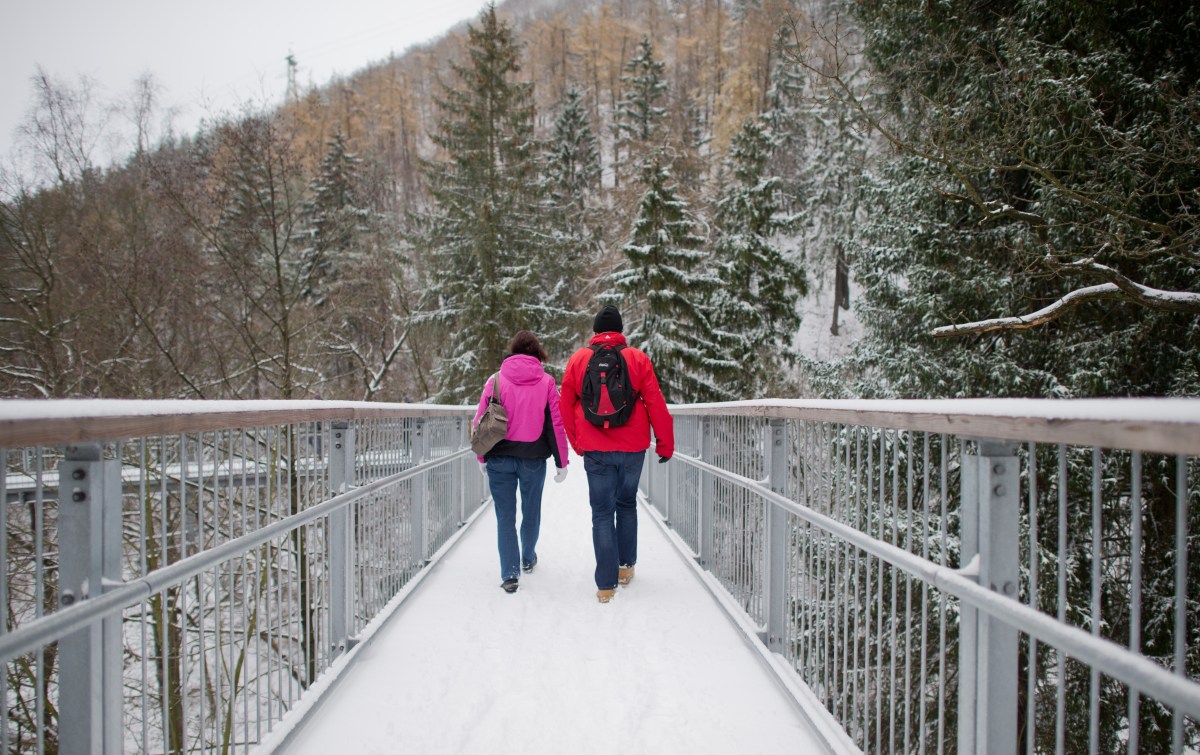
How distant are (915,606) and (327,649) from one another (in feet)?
11.6

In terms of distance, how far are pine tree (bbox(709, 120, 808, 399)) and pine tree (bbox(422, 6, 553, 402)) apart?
5836 millimetres

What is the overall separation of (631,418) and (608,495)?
1.79 feet

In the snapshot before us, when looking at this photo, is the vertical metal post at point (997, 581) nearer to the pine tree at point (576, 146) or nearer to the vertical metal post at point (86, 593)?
the vertical metal post at point (86, 593)

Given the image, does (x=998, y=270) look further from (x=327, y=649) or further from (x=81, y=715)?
(x=81, y=715)

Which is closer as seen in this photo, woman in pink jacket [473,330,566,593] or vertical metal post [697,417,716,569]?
woman in pink jacket [473,330,566,593]

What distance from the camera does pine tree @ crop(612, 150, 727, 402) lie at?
18.9 m

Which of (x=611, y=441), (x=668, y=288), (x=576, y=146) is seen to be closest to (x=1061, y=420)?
(x=611, y=441)

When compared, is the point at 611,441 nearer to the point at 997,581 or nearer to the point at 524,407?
the point at 524,407

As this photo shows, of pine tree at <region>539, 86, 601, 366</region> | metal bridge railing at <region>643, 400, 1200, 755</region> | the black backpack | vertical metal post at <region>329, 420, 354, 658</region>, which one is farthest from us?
pine tree at <region>539, 86, 601, 366</region>

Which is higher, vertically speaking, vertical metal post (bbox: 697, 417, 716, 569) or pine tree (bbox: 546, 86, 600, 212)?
pine tree (bbox: 546, 86, 600, 212)

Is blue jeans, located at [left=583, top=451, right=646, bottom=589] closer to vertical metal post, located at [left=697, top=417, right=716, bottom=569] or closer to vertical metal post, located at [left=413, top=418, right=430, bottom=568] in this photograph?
vertical metal post, located at [left=697, top=417, right=716, bottom=569]

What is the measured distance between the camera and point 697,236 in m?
20.0

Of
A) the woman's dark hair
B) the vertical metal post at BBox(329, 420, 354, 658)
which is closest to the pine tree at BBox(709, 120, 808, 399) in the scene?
the woman's dark hair

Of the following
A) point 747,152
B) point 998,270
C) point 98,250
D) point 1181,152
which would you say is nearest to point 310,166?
point 98,250
